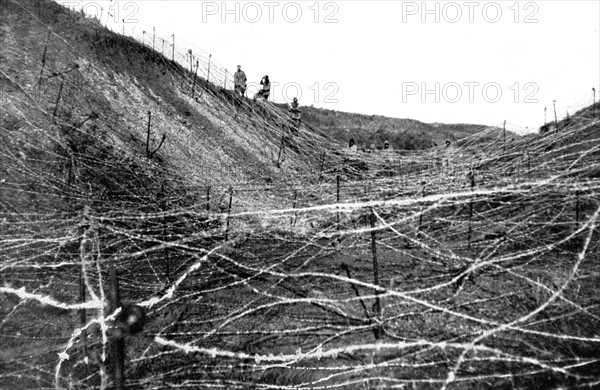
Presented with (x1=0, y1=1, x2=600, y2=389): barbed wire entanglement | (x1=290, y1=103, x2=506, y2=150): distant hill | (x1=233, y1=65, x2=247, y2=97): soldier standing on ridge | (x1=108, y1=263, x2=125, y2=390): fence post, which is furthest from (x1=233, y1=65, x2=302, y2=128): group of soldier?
(x1=108, y1=263, x2=125, y2=390): fence post

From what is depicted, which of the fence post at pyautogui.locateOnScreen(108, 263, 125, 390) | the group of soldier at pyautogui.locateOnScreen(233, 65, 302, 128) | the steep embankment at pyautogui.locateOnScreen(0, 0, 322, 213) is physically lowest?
the fence post at pyautogui.locateOnScreen(108, 263, 125, 390)

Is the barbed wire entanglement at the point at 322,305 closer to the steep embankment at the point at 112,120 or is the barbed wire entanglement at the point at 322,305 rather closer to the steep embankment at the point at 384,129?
→ the steep embankment at the point at 112,120

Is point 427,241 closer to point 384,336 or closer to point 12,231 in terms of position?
point 384,336

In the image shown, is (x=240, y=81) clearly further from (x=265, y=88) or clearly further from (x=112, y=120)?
(x=112, y=120)

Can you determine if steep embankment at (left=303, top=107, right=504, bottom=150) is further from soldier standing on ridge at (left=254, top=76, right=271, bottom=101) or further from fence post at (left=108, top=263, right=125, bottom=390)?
fence post at (left=108, top=263, right=125, bottom=390)

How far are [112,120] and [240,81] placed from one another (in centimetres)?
847

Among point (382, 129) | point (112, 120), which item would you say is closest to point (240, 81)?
point (112, 120)

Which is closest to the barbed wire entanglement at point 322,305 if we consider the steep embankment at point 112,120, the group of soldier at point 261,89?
the steep embankment at point 112,120

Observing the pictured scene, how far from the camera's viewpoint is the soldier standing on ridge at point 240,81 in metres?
18.5

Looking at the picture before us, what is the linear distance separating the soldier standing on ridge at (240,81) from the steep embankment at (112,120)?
516mm

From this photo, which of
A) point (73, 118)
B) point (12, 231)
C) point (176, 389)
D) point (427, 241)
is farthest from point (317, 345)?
point (73, 118)

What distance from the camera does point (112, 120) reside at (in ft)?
36.7

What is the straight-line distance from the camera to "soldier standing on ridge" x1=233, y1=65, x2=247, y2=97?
18506mm

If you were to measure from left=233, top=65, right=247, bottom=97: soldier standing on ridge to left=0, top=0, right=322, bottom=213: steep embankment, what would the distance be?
516 millimetres
